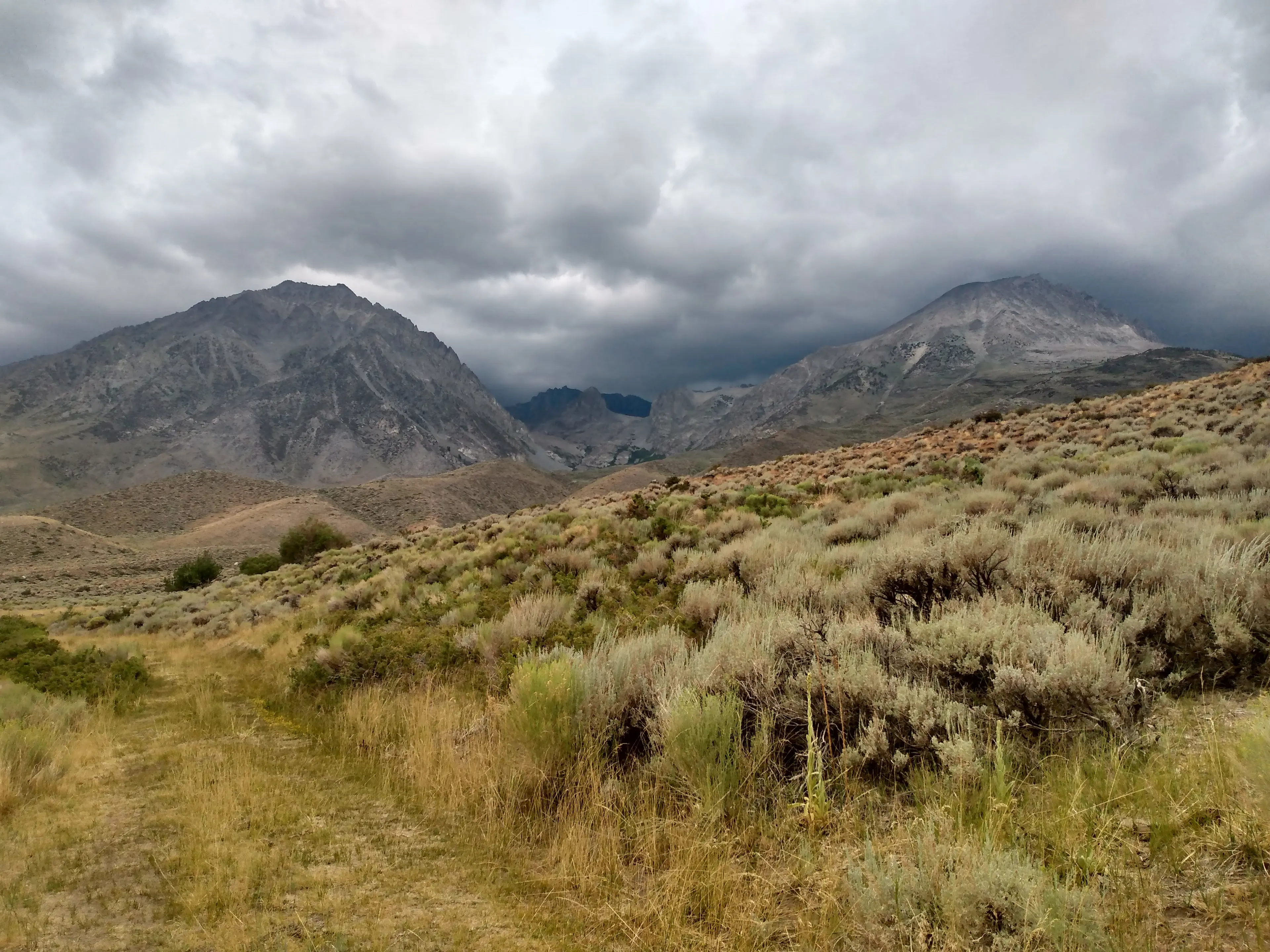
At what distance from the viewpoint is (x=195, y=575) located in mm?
41219

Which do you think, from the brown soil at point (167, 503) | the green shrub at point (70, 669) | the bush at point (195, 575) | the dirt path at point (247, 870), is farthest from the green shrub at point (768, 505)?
the brown soil at point (167, 503)

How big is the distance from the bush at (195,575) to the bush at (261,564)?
1.87 meters

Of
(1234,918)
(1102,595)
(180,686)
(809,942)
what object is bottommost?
(180,686)

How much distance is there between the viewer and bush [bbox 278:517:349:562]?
144 feet

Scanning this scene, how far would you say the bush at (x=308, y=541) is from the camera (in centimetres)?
4384

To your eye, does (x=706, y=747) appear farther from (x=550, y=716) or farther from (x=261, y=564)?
(x=261, y=564)

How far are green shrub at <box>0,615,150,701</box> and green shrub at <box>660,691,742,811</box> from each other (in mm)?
9908

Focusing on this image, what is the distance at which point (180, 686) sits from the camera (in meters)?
10.8

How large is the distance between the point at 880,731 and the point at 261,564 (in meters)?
48.5

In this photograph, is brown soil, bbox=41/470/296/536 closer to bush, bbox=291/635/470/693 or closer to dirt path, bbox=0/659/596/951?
bush, bbox=291/635/470/693

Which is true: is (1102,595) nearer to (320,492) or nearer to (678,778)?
(678,778)

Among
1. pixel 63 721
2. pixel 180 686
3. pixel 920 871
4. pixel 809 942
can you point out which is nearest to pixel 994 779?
pixel 920 871

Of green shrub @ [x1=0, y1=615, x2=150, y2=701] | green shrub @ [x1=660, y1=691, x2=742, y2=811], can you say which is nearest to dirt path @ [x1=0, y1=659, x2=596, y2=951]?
green shrub @ [x1=660, y1=691, x2=742, y2=811]

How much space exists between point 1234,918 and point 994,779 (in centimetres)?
94
